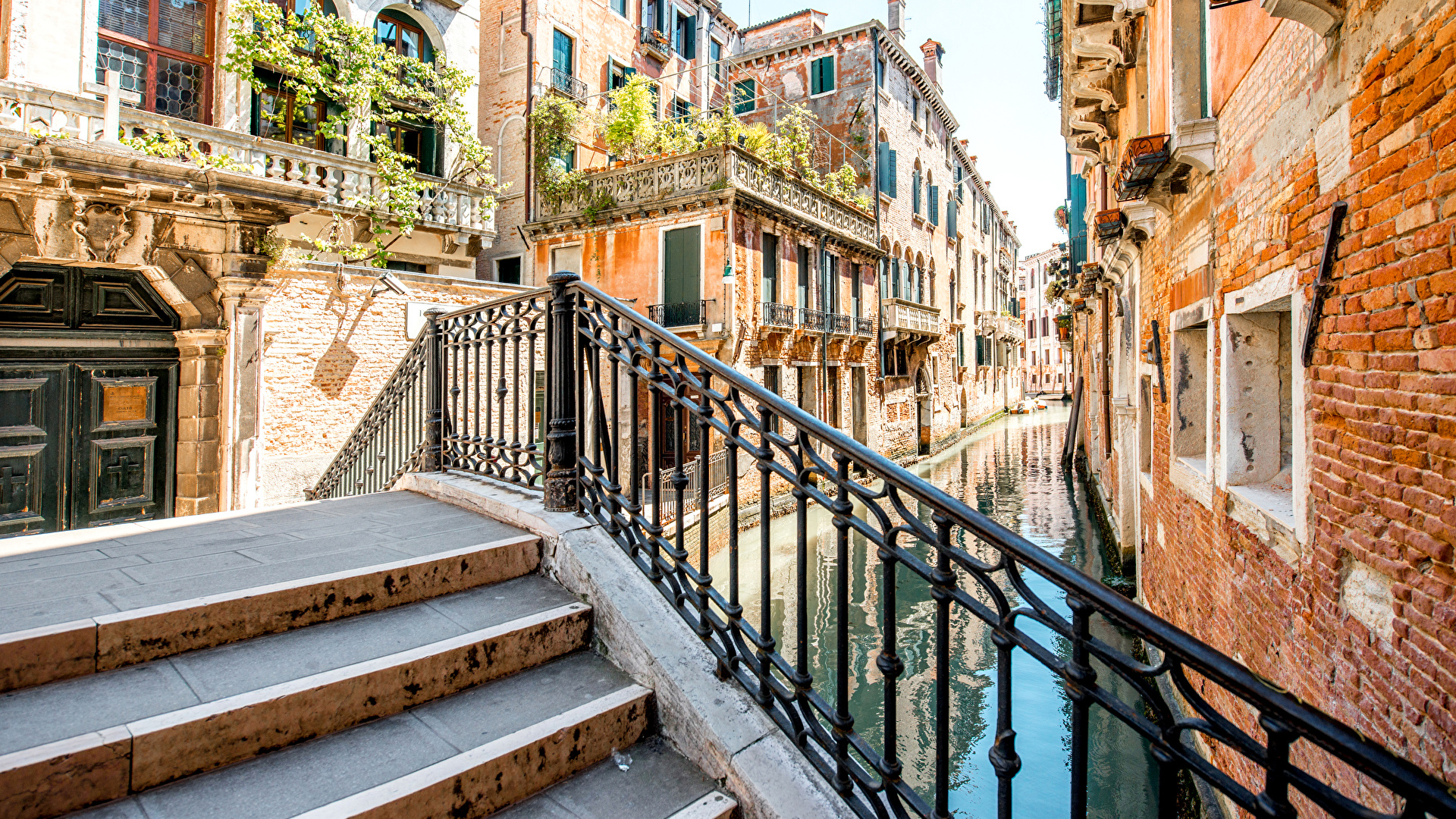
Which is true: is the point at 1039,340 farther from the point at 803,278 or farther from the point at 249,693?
the point at 249,693

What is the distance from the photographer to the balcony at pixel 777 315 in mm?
15539

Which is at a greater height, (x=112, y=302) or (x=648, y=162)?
(x=648, y=162)

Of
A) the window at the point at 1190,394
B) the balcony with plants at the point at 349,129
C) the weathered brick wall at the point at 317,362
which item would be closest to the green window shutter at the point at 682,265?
the balcony with plants at the point at 349,129

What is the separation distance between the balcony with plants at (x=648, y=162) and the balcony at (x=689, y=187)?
0.02 metres

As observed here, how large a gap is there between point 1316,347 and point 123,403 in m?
8.54

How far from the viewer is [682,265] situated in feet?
49.0

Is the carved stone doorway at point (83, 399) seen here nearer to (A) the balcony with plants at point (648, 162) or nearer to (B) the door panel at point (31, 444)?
(B) the door panel at point (31, 444)

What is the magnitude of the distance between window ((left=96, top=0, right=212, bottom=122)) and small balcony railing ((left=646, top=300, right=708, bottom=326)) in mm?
8044

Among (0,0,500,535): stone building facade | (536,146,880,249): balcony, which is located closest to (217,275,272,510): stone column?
(0,0,500,535): stone building facade

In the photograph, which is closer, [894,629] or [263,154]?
[894,629]

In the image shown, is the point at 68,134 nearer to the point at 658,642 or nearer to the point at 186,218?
the point at 186,218

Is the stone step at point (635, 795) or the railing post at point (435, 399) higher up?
the railing post at point (435, 399)

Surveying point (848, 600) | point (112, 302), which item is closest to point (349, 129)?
point (112, 302)

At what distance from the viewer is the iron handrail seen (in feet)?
3.96
